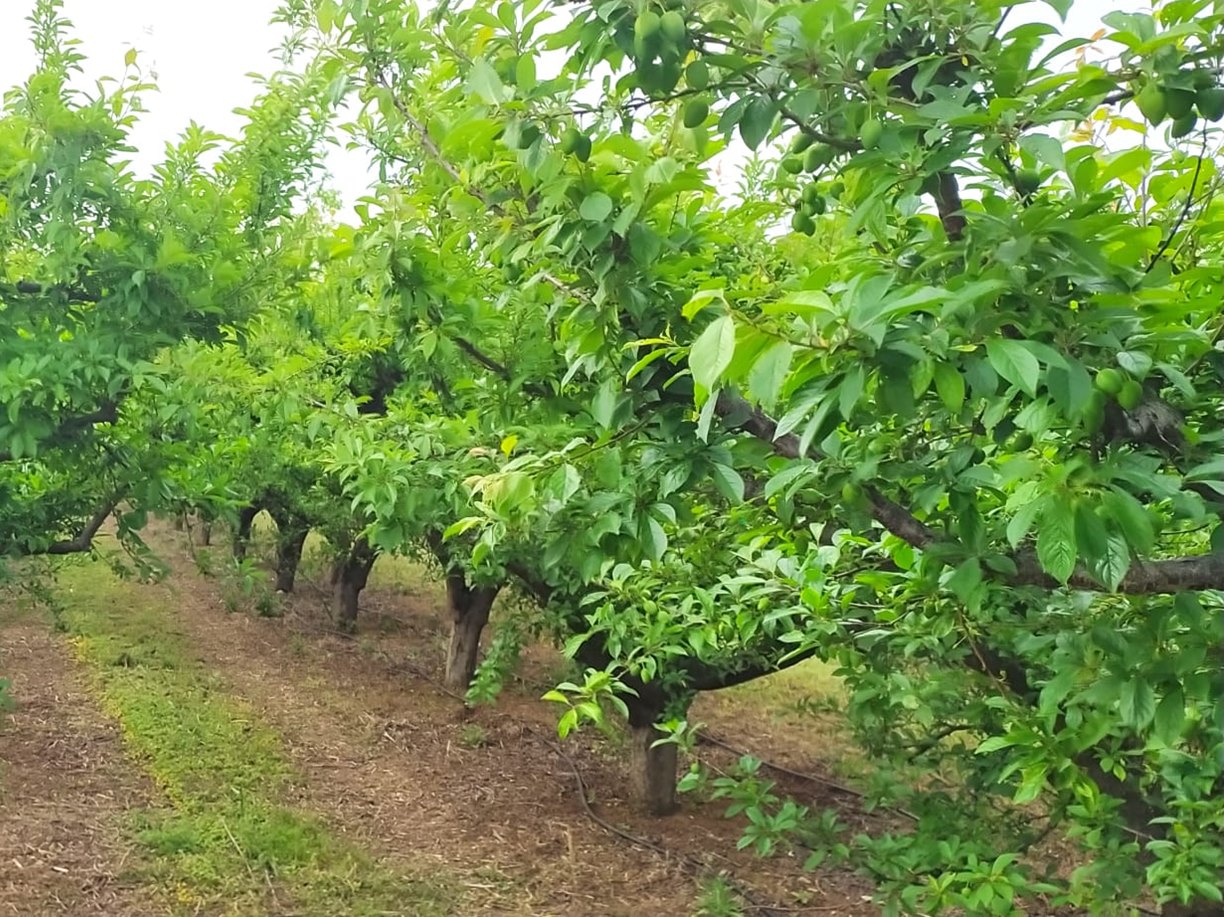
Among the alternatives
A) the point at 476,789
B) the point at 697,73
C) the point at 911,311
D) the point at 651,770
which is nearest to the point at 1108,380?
the point at 911,311

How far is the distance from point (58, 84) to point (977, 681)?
4.37 meters

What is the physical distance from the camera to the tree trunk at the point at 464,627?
942cm

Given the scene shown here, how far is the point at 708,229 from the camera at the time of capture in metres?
2.24

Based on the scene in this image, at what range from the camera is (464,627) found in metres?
9.79

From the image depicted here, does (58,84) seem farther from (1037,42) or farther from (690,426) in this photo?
(1037,42)

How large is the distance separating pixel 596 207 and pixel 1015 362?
2.49 ft

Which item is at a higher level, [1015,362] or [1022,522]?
[1015,362]

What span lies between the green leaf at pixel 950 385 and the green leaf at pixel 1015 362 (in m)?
0.05

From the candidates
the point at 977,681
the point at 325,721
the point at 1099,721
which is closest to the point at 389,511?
the point at 977,681

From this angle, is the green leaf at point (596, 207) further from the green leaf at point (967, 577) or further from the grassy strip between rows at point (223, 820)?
the grassy strip between rows at point (223, 820)

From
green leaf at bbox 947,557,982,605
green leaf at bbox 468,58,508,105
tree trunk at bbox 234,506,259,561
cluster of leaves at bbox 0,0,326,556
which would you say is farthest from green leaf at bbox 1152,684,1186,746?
tree trunk at bbox 234,506,259,561

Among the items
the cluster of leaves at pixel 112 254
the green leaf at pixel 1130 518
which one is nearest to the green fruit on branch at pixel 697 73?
the green leaf at pixel 1130 518

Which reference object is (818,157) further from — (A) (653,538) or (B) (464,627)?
(B) (464,627)

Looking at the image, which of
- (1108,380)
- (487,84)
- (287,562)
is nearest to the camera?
(1108,380)
